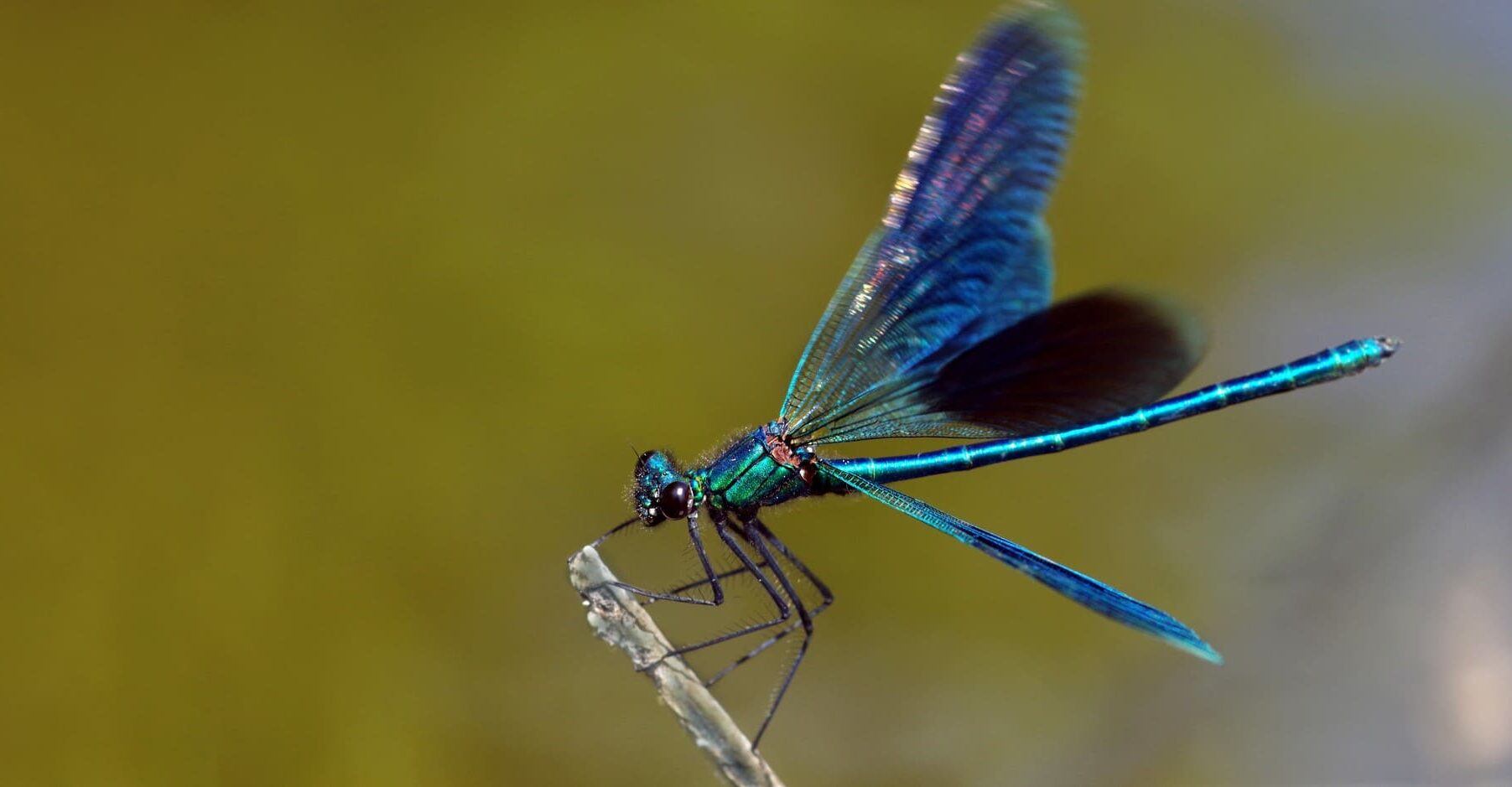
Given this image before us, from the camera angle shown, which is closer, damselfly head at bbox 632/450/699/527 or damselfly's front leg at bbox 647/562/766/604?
damselfly head at bbox 632/450/699/527

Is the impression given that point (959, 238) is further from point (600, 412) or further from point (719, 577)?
point (600, 412)

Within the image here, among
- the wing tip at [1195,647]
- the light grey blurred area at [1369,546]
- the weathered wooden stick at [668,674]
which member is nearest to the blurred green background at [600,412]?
the light grey blurred area at [1369,546]

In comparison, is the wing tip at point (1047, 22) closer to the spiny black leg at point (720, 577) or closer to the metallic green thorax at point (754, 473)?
the metallic green thorax at point (754, 473)

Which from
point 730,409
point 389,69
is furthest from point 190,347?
point 730,409

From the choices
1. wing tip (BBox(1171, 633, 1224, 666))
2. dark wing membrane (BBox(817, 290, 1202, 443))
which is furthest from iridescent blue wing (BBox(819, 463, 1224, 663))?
dark wing membrane (BBox(817, 290, 1202, 443))

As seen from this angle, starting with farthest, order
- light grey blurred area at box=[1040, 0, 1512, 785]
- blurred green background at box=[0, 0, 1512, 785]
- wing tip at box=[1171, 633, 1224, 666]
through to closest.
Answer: light grey blurred area at box=[1040, 0, 1512, 785], blurred green background at box=[0, 0, 1512, 785], wing tip at box=[1171, 633, 1224, 666]

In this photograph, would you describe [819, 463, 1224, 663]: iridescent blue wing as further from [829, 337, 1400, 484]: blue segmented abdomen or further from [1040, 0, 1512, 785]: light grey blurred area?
[1040, 0, 1512, 785]: light grey blurred area

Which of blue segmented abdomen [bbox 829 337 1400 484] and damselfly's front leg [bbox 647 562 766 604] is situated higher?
damselfly's front leg [bbox 647 562 766 604]
